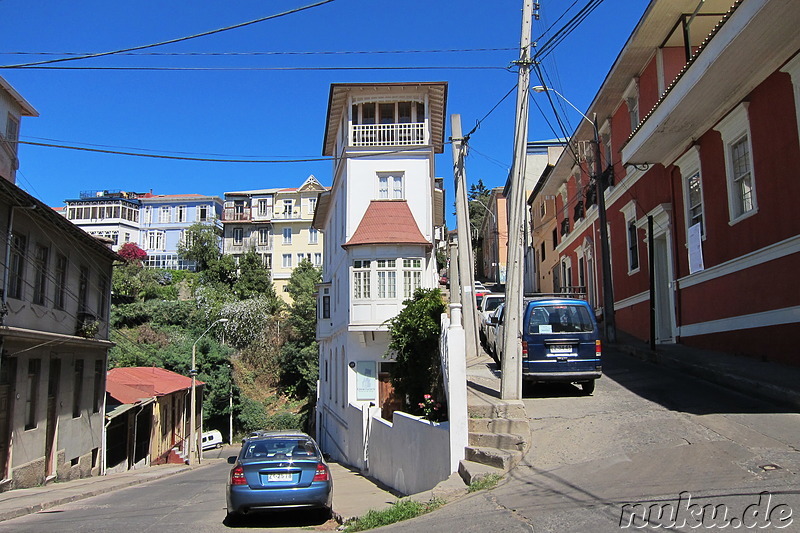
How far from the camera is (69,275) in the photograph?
71.2 ft

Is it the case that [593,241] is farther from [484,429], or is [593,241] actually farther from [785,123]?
[484,429]

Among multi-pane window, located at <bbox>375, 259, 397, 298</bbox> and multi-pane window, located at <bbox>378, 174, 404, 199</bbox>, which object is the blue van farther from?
multi-pane window, located at <bbox>378, 174, 404, 199</bbox>

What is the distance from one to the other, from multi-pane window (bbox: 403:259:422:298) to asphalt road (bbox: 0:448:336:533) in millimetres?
11234

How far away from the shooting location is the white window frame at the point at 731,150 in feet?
47.3

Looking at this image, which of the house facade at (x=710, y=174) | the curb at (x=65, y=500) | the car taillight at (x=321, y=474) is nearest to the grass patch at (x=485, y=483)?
the car taillight at (x=321, y=474)

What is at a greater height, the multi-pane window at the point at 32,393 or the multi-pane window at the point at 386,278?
the multi-pane window at the point at 386,278

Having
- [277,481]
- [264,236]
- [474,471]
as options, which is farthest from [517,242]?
[264,236]

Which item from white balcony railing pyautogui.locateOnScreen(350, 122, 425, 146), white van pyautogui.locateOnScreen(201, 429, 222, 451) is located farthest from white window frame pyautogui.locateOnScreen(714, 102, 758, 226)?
white van pyautogui.locateOnScreen(201, 429, 222, 451)

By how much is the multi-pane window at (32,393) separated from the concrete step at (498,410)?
13527 mm

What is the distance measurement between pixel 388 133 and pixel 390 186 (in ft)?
7.58

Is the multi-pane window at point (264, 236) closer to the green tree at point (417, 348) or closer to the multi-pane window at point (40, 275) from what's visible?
the multi-pane window at point (40, 275)

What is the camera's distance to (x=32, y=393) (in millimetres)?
18578

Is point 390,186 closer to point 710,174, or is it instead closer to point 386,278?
point 386,278

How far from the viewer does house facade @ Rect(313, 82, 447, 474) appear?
25.4 metres
